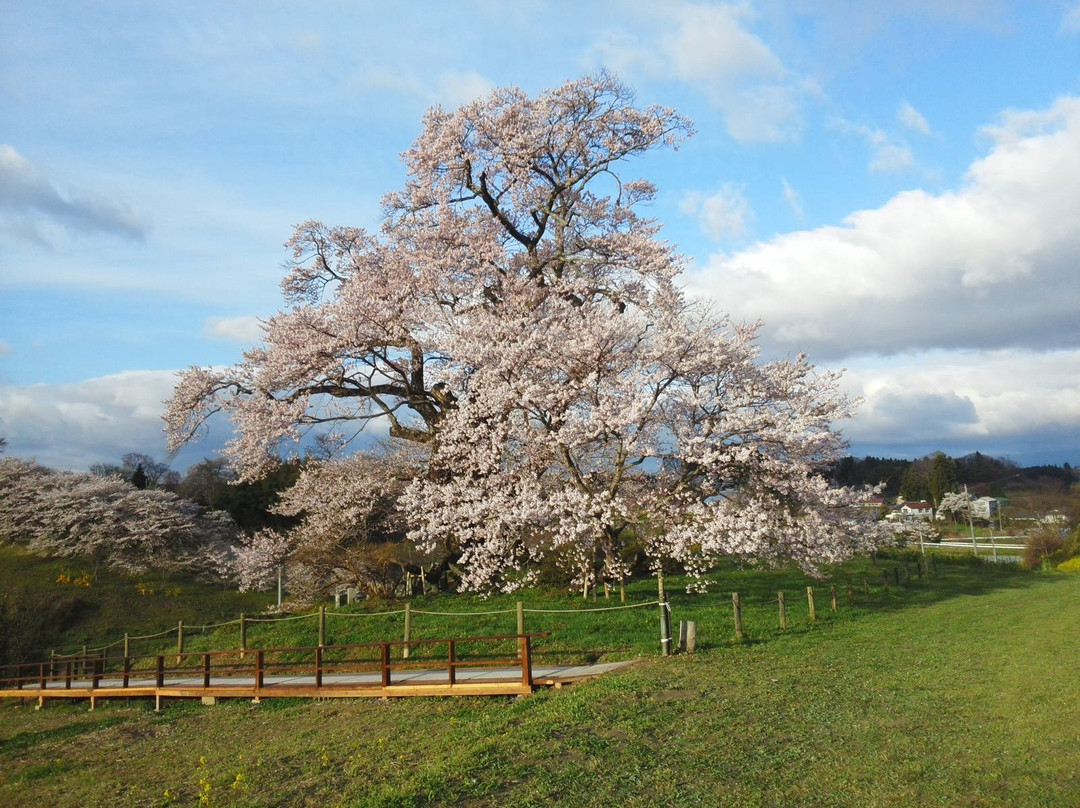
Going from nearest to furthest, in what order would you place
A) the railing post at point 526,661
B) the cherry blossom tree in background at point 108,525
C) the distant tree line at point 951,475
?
→ the railing post at point 526,661 < the cherry blossom tree in background at point 108,525 < the distant tree line at point 951,475

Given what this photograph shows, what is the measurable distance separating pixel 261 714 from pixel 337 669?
287cm

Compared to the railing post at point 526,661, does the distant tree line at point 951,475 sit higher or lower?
higher

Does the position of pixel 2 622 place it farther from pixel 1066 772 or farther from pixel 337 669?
pixel 1066 772

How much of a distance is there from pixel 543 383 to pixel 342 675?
7.44 metres

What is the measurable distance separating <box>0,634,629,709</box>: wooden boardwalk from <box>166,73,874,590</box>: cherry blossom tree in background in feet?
10.7

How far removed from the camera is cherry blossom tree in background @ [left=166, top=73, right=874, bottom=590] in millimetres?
16781

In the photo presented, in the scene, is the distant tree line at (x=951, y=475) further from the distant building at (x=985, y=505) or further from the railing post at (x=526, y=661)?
the railing post at (x=526, y=661)

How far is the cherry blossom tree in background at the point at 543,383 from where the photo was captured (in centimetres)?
1678

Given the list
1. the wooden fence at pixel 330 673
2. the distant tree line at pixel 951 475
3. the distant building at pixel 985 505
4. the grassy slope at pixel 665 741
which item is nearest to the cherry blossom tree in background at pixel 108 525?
the wooden fence at pixel 330 673

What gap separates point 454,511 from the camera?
1820cm

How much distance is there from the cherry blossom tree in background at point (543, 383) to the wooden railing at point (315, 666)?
296cm

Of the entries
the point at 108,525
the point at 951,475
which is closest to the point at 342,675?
the point at 108,525

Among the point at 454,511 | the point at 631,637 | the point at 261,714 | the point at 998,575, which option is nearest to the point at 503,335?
the point at 454,511

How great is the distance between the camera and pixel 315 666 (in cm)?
1513
